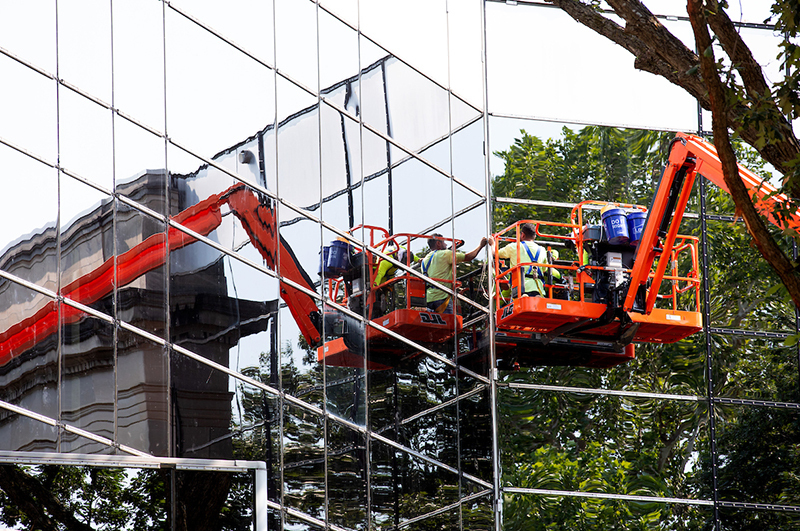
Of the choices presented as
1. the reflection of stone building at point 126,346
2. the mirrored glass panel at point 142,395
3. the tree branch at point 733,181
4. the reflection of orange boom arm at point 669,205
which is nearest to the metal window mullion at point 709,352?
the reflection of orange boom arm at point 669,205

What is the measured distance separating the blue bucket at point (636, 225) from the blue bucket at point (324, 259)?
5.27 metres

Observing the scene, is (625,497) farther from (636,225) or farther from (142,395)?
(142,395)

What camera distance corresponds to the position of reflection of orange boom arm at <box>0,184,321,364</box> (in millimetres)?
12172

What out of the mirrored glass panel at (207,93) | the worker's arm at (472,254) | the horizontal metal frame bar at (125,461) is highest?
the mirrored glass panel at (207,93)

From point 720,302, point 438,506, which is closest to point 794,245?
point 720,302

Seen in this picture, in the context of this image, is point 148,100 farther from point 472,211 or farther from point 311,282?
point 472,211

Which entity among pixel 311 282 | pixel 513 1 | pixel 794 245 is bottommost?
pixel 311 282

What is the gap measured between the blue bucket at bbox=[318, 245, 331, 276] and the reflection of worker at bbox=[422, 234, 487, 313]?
103 inches

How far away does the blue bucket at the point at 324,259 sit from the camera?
15.7 m

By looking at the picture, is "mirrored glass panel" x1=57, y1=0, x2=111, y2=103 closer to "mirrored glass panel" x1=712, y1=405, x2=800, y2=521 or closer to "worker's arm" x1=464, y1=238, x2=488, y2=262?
"worker's arm" x1=464, y1=238, x2=488, y2=262

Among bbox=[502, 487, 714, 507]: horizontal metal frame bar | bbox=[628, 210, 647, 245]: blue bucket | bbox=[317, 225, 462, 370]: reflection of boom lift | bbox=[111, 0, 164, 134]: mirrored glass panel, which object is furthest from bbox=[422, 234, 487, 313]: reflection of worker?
bbox=[111, 0, 164, 134]: mirrored glass panel

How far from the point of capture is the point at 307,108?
52.2 ft

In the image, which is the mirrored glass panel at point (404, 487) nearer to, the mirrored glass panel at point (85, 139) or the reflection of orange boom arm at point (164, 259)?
the reflection of orange boom arm at point (164, 259)

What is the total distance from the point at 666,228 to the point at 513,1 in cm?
754
